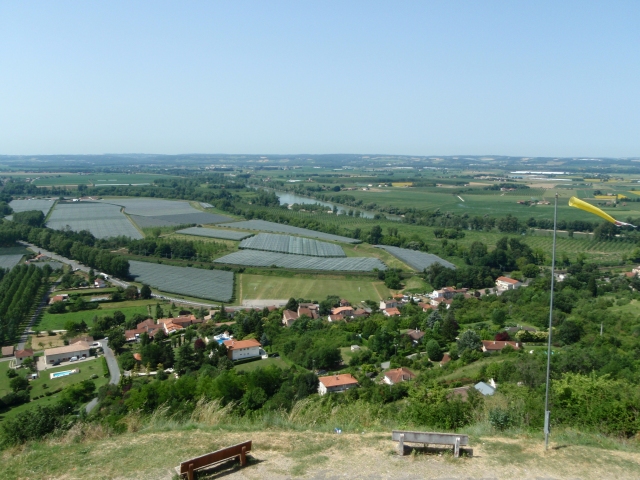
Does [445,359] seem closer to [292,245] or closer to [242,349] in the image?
[242,349]

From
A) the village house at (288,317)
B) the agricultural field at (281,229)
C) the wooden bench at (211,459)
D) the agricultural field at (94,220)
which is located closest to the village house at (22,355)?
the village house at (288,317)

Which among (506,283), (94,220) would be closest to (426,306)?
(506,283)

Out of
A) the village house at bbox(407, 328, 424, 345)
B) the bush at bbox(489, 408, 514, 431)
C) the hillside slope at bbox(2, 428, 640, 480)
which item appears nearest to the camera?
the hillside slope at bbox(2, 428, 640, 480)

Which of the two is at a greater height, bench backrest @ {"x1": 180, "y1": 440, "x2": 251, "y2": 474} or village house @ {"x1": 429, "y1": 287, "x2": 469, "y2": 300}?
bench backrest @ {"x1": 180, "y1": 440, "x2": 251, "y2": 474}

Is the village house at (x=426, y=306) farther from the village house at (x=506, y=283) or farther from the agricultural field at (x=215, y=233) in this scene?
the agricultural field at (x=215, y=233)

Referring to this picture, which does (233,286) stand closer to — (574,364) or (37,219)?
(574,364)

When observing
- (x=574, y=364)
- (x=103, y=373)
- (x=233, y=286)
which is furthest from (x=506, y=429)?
(x=233, y=286)

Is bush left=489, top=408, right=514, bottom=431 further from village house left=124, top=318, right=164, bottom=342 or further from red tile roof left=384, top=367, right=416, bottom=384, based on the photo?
village house left=124, top=318, right=164, bottom=342

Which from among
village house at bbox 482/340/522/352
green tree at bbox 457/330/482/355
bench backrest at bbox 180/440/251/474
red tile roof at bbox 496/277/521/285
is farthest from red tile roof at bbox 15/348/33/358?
red tile roof at bbox 496/277/521/285
